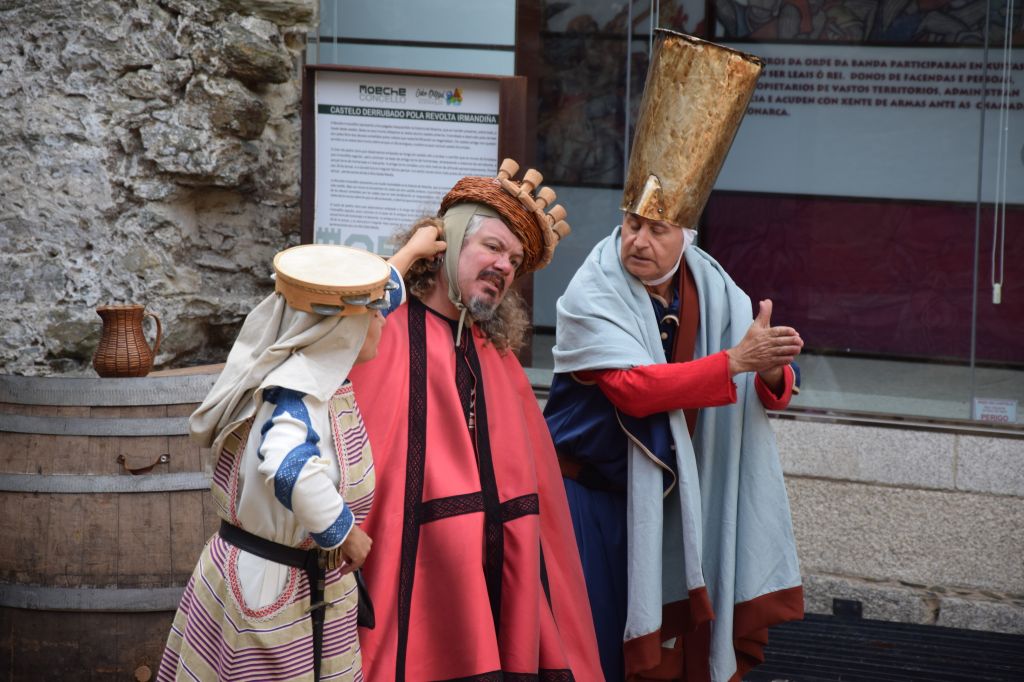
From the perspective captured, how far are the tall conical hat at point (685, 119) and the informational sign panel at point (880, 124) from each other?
193 centimetres

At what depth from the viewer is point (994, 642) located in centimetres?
465

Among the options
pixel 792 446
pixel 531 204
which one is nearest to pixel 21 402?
pixel 531 204

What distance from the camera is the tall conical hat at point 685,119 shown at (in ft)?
10.4

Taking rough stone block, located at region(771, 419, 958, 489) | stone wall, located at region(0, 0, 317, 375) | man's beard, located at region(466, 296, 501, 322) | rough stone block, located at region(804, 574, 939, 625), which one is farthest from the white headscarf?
rough stone block, located at region(804, 574, 939, 625)

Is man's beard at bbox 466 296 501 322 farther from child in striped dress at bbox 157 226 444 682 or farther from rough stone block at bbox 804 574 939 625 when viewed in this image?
rough stone block at bbox 804 574 939 625

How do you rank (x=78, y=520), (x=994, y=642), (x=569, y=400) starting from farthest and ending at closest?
(x=994, y=642)
(x=569, y=400)
(x=78, y=520)

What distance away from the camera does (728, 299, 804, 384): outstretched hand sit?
121 inches

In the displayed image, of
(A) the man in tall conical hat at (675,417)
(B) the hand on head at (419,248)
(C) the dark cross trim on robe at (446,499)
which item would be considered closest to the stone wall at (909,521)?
(A) the man in tall conical hat at (675,417)

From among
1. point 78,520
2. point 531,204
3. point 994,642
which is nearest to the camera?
point 531,204

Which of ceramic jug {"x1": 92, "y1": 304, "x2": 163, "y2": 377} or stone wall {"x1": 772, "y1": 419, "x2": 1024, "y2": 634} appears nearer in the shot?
ceramic jug {"x1": 92, "y1": 304, "x2": 163, "y2": 377}

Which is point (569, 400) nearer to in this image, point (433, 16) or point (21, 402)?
point (21, 402)

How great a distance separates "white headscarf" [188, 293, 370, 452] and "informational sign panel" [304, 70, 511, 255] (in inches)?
74.5

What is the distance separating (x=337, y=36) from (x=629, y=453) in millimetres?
2650

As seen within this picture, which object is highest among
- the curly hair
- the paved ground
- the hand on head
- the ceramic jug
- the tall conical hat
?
the tall conical hat
